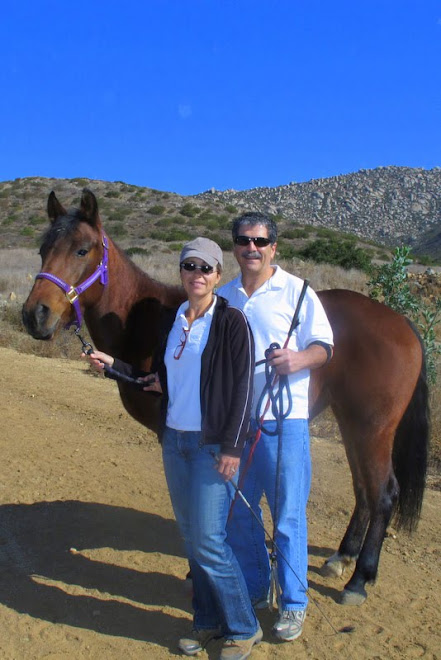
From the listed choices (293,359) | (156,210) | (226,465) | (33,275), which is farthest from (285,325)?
(156,210)

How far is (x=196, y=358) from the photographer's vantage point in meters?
2.85

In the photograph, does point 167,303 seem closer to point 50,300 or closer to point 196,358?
point 50,300

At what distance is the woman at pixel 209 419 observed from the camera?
2807 millimetres

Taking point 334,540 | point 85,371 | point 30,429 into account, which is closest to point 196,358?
point 334,540

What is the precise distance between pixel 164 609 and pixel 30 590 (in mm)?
868

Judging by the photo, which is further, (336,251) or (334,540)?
(336,251)

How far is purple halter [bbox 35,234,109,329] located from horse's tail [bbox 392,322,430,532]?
223cm

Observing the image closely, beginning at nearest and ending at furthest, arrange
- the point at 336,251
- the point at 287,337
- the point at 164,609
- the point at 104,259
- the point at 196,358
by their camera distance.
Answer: the point at 196,358 < the point at 287,337 < the point at 164,609 < the point at 104,259 < the point at 336,251

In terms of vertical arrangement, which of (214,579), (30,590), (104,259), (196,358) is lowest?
(30,590)

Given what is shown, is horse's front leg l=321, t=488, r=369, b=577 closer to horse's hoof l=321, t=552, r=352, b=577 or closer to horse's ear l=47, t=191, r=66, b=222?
horse's hoof l=321, t=552, r=352, b=577

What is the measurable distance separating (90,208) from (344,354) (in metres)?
1.96

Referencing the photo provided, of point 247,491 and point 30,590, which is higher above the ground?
point 247,491

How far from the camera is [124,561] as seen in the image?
4242 mm

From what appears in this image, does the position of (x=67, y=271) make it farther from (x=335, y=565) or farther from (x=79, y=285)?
(x=335, y=565)
